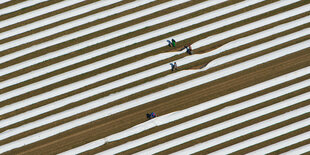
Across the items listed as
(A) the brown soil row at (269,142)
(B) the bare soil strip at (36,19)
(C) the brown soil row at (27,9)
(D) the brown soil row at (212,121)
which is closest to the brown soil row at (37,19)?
(B) the bare soil strip at (36,19)

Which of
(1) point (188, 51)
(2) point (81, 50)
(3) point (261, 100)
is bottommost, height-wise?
(3) point (261, 100)

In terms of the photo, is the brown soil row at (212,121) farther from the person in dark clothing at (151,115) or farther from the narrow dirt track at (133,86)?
the person in dark clothing at (151,115)

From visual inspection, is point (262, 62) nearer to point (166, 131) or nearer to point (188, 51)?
point (188, 51)

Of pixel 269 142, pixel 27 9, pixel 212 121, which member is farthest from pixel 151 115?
pixel 27 9

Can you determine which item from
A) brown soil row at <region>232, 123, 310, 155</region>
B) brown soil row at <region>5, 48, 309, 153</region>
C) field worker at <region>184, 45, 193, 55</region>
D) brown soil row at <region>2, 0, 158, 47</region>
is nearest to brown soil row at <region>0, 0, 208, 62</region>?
brown soil row at <region>2, 0, 158, 47</region>

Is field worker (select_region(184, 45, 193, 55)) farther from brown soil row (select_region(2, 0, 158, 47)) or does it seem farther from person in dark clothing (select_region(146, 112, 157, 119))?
person in dark clothing (select_region(146, 112, 157, 119))

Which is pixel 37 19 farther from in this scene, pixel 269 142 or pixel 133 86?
pixel 269 142

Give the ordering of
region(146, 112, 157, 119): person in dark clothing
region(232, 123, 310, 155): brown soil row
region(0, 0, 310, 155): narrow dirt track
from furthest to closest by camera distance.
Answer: region(232, 123, 310, 155): brown soil row < region(146, 112, 157, 119): person in dark clothing < region(0, 0, 310, 155): narrow dirt track

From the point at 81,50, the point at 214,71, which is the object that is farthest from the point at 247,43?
the point at 81,50
